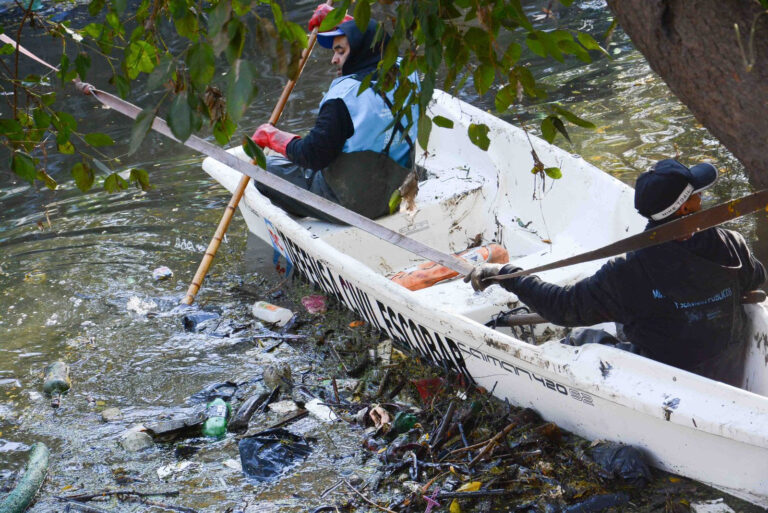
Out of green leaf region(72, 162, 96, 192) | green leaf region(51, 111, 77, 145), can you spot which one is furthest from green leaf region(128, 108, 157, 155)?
green leaf region(51, 111, 77, 145)

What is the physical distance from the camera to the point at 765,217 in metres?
5.94

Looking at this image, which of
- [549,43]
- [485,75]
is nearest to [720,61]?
[549,43]

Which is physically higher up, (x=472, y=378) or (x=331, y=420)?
(x=472, y=378)

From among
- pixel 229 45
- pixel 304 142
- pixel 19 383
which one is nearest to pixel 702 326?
pixel 229 45

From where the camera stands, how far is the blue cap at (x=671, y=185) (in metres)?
3.24

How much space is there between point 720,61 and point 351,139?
387 cm

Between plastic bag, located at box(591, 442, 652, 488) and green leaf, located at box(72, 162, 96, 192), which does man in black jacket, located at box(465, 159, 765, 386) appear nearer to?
plastic bag, located at box(591, 442, 652, 488)

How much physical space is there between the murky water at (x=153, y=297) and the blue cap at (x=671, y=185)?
208cm

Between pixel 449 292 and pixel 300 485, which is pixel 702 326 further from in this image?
pixel 300 485

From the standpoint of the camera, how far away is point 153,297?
6.56m

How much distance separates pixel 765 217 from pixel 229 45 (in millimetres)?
5270

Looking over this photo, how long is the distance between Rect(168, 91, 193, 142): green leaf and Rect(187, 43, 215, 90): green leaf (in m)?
0.10

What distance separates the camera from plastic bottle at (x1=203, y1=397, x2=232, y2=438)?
4691mm

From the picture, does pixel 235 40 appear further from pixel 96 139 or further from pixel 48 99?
pixel 48 99
